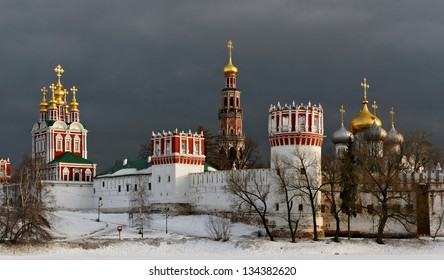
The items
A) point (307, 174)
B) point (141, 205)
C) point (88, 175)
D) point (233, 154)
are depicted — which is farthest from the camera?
point (233, 154)

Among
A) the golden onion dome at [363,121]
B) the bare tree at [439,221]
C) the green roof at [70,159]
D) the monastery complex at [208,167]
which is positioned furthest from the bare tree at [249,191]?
the green roof at [70,159]

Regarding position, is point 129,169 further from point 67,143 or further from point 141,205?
point 67,143

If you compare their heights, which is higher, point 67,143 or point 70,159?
point 67,143

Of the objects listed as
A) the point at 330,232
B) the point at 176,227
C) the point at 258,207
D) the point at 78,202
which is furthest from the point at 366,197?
the point at 78,202

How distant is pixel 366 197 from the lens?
186 feet

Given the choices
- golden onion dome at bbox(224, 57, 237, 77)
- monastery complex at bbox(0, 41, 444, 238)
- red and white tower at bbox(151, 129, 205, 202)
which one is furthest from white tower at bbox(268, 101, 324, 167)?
golden onion dome at bbox(224, 57, 237, 77)

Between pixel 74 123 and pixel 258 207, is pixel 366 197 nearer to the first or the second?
pixel 258 207

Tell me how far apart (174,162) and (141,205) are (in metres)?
5.53

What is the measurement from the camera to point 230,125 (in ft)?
288

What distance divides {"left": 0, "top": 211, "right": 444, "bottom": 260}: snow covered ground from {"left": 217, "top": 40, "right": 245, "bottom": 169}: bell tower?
30578 millimetres

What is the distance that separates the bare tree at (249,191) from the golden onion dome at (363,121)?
42.2 feet

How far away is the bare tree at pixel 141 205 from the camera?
194 feet

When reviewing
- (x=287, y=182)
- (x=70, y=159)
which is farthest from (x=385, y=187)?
(x=70, y=159)

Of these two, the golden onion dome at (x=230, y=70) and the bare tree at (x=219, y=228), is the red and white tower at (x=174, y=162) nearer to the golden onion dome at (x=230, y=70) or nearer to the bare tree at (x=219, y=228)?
the bare tree at (x=219, y=228)
